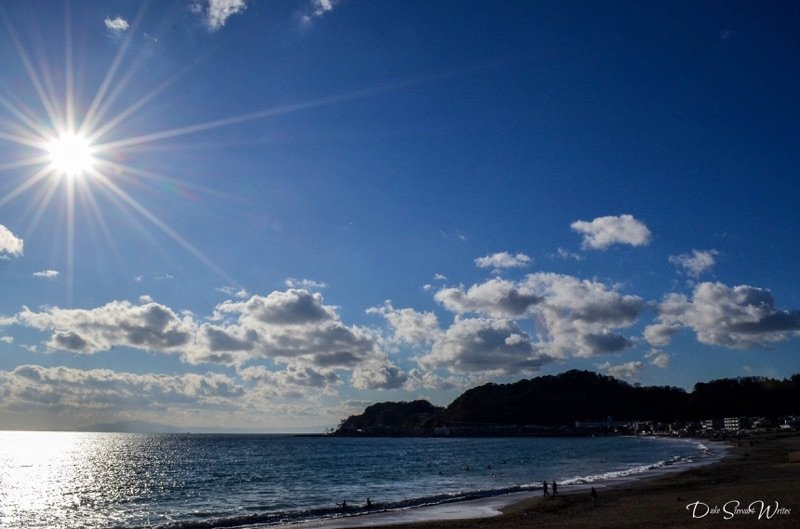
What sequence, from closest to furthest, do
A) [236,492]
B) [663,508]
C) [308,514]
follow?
[663,508] → [308,514] → [236,492]

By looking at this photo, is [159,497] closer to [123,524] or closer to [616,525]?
[123,524]

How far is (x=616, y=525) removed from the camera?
28922 millimetres

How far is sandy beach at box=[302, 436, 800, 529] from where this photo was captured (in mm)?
28453

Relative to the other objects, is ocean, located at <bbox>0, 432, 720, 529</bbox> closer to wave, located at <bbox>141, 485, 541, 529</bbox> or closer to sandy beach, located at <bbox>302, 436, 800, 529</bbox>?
wave, located at <bbox>141, 485, 541, 529</bbox>

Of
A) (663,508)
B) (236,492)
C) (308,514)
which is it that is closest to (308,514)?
(308,514)

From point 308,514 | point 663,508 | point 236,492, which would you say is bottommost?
point 236,492

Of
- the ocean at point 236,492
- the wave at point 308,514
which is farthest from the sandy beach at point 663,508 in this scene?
the ocean at point 236,492

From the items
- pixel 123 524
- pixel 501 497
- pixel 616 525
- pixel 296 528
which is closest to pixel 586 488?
pixel 501 497

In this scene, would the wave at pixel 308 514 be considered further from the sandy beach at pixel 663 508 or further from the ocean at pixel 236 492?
the sandy beach at pixel 663 508

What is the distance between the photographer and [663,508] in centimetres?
3381

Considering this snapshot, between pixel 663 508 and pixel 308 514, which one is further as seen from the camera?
pixel 308 514

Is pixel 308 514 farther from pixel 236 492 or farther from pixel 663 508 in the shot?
pixel 236 492

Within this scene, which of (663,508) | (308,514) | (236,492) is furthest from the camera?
(236,492)

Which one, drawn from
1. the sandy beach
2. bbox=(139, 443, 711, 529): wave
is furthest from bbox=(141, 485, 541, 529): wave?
the sandy beach
